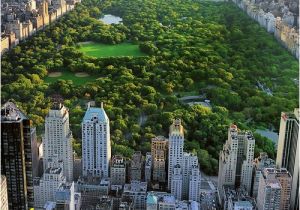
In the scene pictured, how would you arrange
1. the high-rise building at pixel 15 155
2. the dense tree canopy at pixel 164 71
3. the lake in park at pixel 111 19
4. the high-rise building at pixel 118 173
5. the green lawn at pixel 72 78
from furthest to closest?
1. the lake in park at pixel 111 19
2. the green lawn at pixel 72 78
3. the dense tree canopy at pixel 164 71
4. the high-rise building at pixel 118 173
5. the high-rise building at pixel 15 155

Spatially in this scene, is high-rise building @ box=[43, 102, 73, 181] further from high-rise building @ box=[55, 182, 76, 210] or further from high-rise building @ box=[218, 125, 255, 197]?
high-rise building @ box=[218, 125, 255, 197]

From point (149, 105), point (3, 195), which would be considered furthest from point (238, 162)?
point (3, 195)

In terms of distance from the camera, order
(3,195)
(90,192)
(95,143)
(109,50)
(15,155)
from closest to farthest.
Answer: (3,195), (15,155), (90,192), (95,143), (109,50)

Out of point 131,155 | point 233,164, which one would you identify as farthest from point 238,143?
point 131,155

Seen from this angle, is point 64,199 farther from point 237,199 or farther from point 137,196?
point 237,199

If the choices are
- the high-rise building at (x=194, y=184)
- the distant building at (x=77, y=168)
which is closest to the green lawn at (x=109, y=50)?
the distant building at (x=77, y=168)

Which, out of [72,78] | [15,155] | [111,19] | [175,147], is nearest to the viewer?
[15,155]

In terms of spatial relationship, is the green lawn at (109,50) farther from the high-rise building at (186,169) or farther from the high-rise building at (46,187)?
the high-rise building at (46,187)
